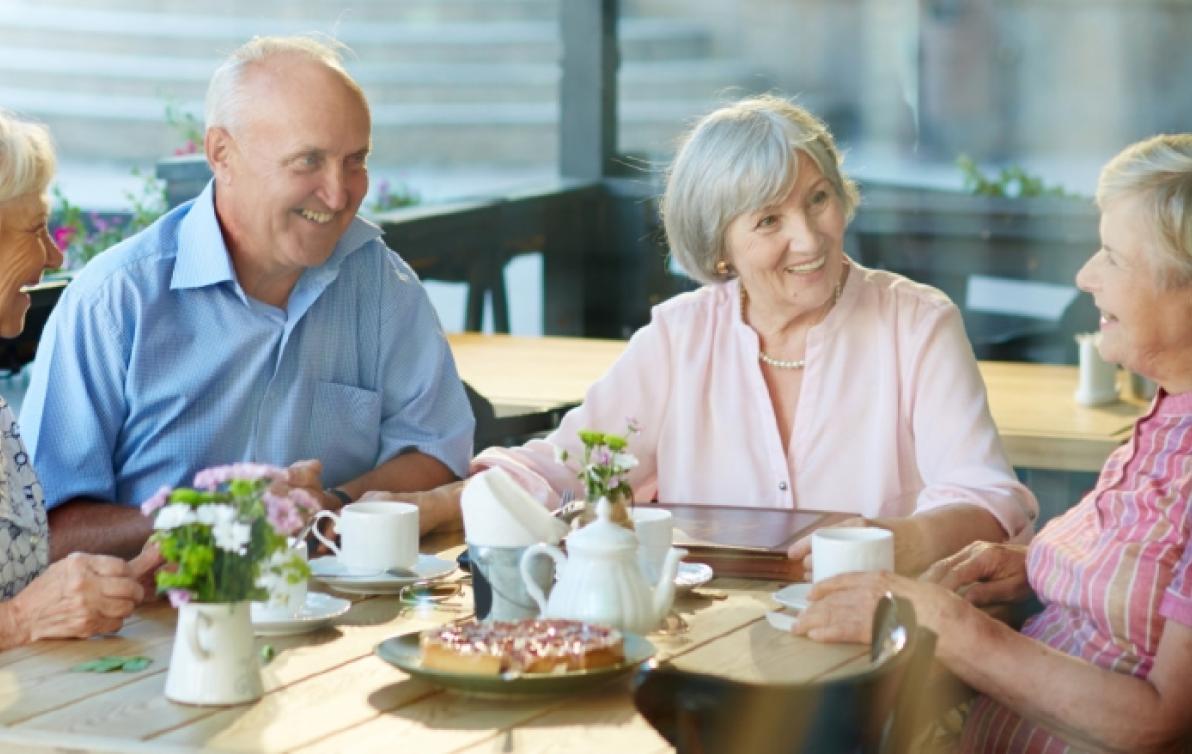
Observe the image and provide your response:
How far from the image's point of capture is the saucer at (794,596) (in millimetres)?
2236

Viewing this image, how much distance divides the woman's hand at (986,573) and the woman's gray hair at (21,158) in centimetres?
127

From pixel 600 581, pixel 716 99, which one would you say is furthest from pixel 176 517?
pixel 716 99

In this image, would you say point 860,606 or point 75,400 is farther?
point 75,400

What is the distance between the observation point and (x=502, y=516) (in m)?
2.11

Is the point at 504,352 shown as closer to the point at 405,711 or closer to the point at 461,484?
the point at 461,484

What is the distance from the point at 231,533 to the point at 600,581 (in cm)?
43

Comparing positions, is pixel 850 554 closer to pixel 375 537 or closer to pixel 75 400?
pixel 375 537

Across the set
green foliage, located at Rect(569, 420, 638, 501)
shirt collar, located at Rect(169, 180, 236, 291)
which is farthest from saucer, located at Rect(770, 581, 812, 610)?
shirt collar, located at Rect(169, 180, 236, 291)

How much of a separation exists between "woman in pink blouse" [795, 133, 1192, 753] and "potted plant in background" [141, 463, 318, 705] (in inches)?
25.2

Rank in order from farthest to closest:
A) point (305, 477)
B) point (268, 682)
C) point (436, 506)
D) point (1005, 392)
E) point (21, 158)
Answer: point (1005, 392) < point (436, 506) < point (305, 477) < point (21, 158) < point (268, 682)

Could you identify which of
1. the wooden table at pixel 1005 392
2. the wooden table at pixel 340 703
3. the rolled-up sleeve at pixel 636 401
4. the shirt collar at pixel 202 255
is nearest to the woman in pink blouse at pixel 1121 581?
the wooden table at pixel 340 703

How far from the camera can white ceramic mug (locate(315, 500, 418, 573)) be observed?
239 cm

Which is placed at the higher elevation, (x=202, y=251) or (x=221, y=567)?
(x=202, y=251)

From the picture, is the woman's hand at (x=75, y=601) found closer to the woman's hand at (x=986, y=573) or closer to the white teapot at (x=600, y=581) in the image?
the white teapot at (x=600, y=581)
